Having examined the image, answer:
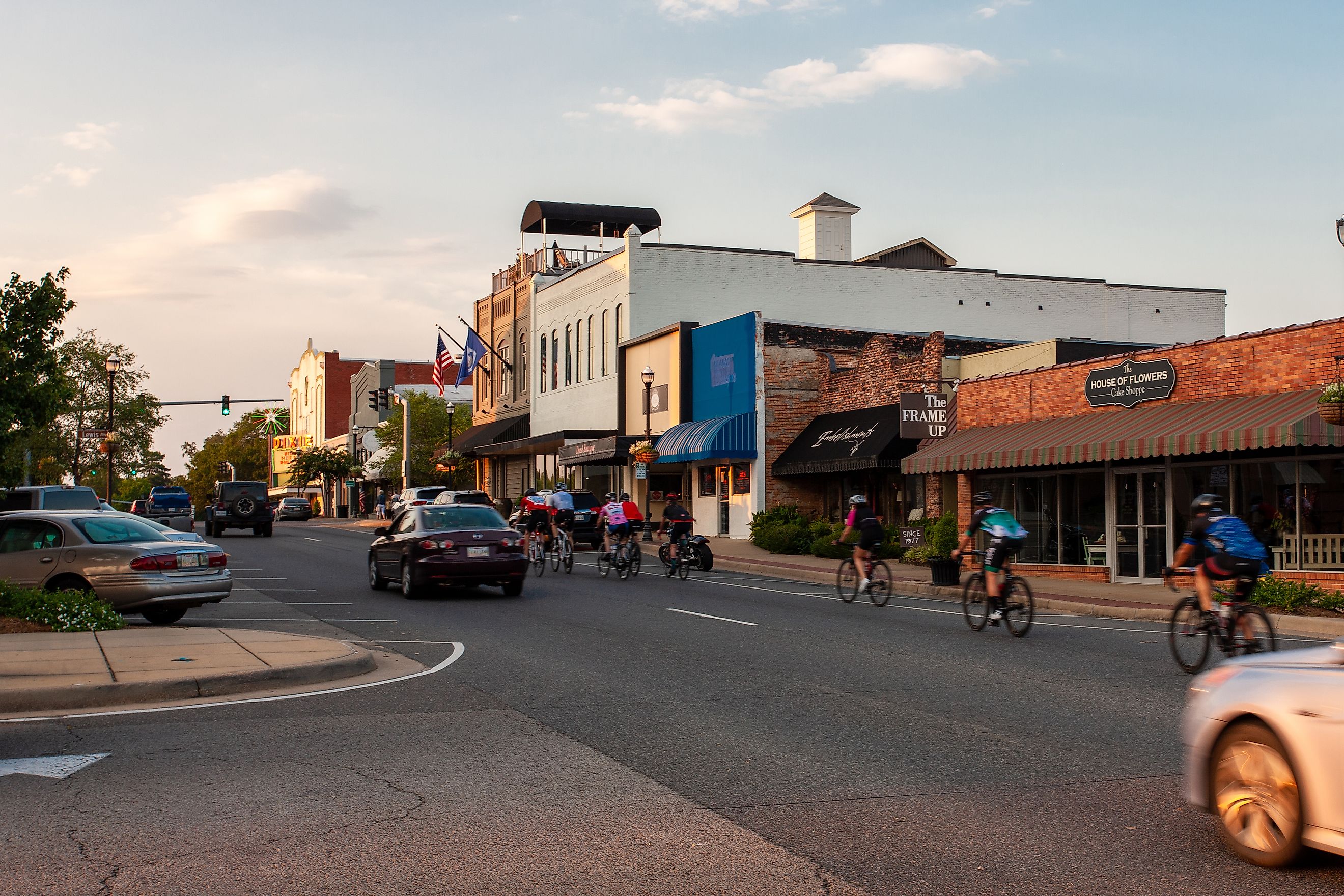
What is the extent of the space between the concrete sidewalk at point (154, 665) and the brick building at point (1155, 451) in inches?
581

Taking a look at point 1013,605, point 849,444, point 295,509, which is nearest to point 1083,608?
point 1013,605

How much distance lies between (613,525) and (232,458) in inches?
4506

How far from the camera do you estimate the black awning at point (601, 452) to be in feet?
146

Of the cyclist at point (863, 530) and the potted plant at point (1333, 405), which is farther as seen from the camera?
the cyclist at point (863, 530)

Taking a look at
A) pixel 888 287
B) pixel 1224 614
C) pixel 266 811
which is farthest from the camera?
pixel 888 287

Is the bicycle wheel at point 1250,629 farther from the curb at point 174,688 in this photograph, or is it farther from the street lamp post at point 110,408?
the street lamp post at point 110,408

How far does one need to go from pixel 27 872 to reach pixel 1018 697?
748 centimetres

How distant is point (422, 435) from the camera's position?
7806cm

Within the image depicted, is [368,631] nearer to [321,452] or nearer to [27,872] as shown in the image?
[27,872]

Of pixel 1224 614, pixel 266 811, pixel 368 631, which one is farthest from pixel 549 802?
pixel 368 631

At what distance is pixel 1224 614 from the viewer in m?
12.0

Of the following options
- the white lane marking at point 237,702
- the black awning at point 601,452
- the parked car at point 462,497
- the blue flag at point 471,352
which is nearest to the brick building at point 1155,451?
the parked car at point 462,497

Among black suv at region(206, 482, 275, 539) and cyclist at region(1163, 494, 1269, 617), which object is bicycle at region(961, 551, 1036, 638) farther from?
black suv at region(206, 482, 275, 539)

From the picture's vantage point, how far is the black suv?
48.2 meters
